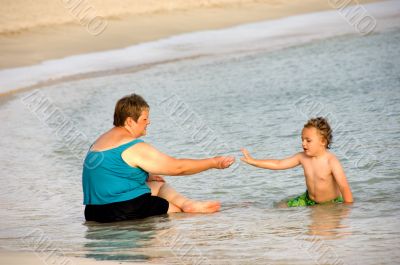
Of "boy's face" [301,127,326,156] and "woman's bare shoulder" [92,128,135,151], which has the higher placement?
"woman's bare shoulder" [92,128,135,151]

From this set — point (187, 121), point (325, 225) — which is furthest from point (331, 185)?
point (187, 121)

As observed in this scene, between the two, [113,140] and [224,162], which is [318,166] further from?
[113,140]

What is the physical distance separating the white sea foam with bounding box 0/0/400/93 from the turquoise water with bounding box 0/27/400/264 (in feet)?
2.66

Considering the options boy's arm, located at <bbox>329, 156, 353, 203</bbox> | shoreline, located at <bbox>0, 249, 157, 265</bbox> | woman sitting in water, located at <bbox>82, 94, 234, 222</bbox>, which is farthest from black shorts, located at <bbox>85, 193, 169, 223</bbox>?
boy's arm, located at <bbox>329, 156, 353, 203</bbox>

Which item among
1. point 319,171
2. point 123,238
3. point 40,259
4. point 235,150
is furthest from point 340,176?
point 235,150

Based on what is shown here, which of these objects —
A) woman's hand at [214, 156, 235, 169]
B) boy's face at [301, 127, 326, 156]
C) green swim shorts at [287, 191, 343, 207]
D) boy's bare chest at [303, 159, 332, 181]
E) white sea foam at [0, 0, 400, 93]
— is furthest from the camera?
white sea foam at [0, 0, 400, 93]

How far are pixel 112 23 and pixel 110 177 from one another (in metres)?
14.3

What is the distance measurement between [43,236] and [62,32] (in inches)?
537

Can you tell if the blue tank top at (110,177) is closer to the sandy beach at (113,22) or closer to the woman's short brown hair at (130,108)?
the woman's short brown hair at (130,108)

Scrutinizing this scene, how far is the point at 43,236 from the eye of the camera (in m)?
6.58

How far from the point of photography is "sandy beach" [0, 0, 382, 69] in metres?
18.5

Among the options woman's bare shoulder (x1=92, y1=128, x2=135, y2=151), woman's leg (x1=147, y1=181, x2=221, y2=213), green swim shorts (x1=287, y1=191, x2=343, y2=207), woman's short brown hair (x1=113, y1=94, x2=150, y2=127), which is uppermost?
woman's short brown hair (x1=113, y1=94, x2=150, y2=127)

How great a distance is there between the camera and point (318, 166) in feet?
23.6

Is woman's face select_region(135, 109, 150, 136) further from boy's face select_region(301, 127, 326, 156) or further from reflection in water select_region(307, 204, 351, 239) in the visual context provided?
reflection in water select_region(307, 204, 351, 239)
